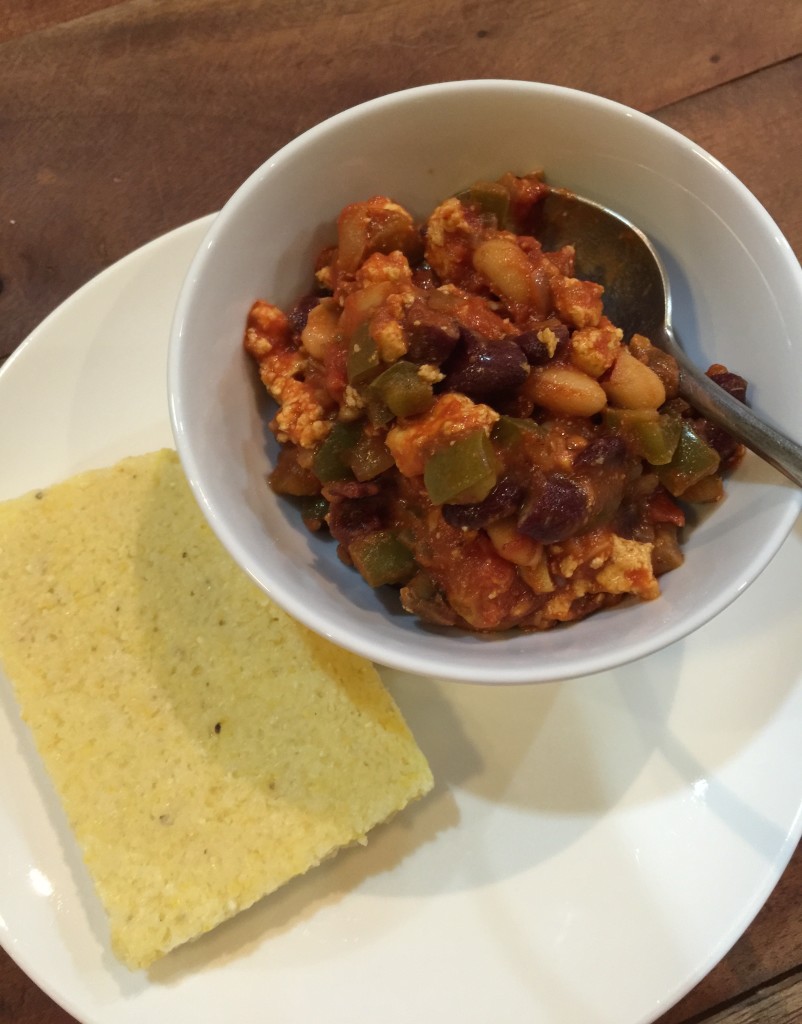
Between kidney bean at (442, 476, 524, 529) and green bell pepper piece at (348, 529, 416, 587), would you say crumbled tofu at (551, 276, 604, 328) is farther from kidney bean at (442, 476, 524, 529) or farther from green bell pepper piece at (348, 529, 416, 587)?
green bell pepper piece at (348, 529, 416, 587)

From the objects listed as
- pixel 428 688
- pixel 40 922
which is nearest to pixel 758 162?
pixel 428 688

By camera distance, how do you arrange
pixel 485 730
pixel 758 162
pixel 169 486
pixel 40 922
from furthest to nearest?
pixel 758 162
pixel 169 486
pixel 485 730
pixel 40 922

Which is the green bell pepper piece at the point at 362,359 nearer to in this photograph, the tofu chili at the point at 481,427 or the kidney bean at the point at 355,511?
the tofu chili at the point at 481,427

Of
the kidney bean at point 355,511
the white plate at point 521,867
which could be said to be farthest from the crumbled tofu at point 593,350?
the white plate at point 521,867

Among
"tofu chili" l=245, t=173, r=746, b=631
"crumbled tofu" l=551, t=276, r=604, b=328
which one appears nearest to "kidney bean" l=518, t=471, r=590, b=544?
"tofu chili" l=245, t=173, r=746, b=631

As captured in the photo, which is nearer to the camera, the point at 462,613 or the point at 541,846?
the point at 462,613

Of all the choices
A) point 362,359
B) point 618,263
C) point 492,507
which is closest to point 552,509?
point 492,507

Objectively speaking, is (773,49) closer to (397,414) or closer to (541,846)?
(397,414)
